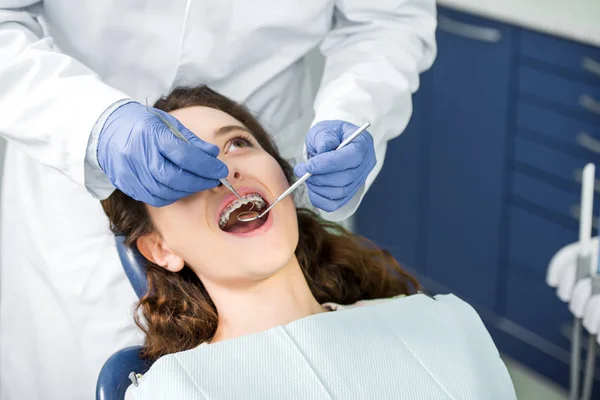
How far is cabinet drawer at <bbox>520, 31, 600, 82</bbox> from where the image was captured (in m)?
2.45

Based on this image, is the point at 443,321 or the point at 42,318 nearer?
the point at 443,321

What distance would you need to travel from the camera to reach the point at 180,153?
1398 millimetres

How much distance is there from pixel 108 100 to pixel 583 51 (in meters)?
1.42

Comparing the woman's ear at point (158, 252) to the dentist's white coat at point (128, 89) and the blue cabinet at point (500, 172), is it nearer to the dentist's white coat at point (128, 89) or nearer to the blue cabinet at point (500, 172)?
the dentist's white coat at point (128, 89)

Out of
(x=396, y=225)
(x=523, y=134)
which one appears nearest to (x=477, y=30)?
(x=523, y=134)

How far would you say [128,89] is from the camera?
181 cm

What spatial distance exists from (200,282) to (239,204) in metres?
0.26

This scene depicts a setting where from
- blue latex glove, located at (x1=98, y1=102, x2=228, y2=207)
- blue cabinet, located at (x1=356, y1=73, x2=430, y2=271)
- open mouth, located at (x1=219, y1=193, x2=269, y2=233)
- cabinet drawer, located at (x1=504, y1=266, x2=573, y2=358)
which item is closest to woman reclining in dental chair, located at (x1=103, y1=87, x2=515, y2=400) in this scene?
open mouth, located at (x1=219, y1=193, x2=269, y2=233)

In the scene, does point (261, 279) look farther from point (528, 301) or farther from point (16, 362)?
point (528, 301)

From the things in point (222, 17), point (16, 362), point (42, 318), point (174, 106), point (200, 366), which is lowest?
point (16, 362)

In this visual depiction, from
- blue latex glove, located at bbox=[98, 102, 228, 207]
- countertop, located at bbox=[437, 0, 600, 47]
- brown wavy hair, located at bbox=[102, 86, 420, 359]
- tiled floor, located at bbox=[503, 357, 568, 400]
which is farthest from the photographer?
tiled floor, located at bbox=[503, 357, 568, 400]

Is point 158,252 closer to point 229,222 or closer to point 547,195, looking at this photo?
point 229,222

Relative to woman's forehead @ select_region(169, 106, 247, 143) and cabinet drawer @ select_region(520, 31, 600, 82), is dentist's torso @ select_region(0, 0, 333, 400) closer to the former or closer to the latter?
woman's forehead @ select_region(169, 106, 247, 143)

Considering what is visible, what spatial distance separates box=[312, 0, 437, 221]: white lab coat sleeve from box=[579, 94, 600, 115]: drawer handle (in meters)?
0.70
